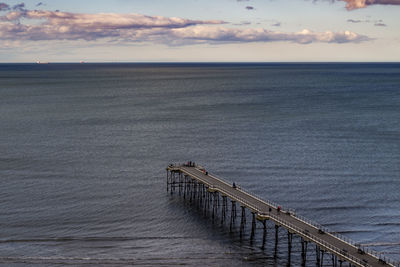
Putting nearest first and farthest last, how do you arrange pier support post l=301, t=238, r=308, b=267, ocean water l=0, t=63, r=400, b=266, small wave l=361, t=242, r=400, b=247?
pier support post l=301, t=238, r=308, b=267
small wave l=361, t=242, r=400, b=247
ocean water l=0, t=63, r=400, b=266

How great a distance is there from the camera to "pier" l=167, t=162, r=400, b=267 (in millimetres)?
48275

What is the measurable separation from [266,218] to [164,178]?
89.0 feet

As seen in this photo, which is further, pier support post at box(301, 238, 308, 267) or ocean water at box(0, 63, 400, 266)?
ocean water at box(0, 63, 400, 266)

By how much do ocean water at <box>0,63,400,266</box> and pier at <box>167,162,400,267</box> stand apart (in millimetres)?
1946

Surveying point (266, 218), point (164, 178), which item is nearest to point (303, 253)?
point (266, 218)

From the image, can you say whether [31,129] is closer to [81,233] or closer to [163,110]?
[163,110]

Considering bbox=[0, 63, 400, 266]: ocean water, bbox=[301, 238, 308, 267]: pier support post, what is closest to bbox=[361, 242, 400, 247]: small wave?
bbox=[0, 63, 400, 266]: ocean water

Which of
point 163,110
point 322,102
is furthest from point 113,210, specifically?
point 322,102

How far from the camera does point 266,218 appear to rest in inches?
2207

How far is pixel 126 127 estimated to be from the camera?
123m

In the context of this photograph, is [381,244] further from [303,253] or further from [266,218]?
[266,218]

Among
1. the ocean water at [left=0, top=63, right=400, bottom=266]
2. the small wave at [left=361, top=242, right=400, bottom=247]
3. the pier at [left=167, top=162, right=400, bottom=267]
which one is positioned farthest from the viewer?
the ocean water at [left=0, top=63, right=400, bottom=266]

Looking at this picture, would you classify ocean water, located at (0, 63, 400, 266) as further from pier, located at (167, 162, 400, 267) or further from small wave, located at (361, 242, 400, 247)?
pier, located at (167, 162, 400, 267)

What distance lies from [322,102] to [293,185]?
106399mm
